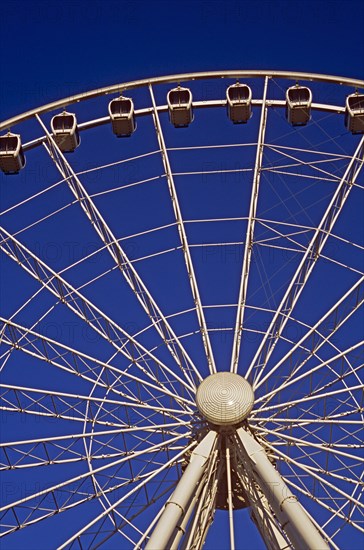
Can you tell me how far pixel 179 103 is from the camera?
32094 millimetres

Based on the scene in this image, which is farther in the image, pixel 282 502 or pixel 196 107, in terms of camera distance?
pixel 196 107

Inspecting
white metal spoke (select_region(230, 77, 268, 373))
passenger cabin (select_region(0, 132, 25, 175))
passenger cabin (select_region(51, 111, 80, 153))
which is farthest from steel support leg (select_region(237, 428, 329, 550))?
passenger cabin (select_region(0, 132, 25, 175))

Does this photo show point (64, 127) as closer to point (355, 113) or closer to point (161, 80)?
point (161, 80)

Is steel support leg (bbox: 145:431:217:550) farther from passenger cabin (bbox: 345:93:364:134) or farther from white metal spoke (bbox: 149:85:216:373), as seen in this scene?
passenger cabin (bbox: 345:93:364:134)

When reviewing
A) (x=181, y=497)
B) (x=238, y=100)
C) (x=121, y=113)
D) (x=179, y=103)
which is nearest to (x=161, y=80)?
(x=179, y=103)

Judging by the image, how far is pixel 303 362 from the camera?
2680cm

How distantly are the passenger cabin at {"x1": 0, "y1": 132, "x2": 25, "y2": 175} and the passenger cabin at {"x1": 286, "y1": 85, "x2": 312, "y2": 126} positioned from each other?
8816mm

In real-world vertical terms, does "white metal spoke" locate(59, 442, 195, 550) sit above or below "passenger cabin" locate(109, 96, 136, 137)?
below

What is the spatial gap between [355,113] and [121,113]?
7.55m

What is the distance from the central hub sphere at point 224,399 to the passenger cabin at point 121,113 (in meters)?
10.2

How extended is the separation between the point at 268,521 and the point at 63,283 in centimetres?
860

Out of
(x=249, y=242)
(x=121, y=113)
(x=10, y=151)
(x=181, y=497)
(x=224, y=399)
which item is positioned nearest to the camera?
(x=181, y=497)

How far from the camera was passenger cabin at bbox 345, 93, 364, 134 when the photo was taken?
31.5 meters

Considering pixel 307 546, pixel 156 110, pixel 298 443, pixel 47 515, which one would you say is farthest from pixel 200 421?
pixel 156 110
